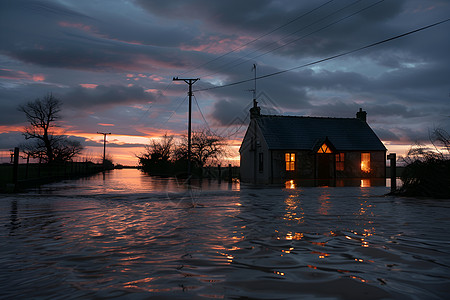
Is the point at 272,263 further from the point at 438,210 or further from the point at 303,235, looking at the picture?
the point at 438,210

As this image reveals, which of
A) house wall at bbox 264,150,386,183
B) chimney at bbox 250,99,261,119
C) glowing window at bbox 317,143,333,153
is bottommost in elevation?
house wall at bbox 264,150,386,183

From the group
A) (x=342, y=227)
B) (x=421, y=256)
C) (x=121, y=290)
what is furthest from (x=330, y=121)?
(x=121, y=290)

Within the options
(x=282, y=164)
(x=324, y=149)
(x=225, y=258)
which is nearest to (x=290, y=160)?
(x=282, y=164)

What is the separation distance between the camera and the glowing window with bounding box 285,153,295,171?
32.8m

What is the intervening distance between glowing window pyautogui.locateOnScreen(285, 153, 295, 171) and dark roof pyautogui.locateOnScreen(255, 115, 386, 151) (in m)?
0.79

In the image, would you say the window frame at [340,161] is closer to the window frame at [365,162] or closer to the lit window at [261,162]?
the window frame at [365,162]

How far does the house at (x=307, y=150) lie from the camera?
32.7m

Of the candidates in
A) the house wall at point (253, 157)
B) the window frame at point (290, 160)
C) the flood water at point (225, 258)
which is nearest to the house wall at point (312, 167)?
the window frame at point (290, 160)

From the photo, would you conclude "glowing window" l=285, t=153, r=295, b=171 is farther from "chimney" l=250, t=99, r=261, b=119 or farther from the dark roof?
"chimney" l=250, t=99, r=261, b=119

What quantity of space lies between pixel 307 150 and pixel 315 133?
3.16 m

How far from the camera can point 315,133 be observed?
116ft

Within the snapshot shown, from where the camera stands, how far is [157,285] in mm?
3697

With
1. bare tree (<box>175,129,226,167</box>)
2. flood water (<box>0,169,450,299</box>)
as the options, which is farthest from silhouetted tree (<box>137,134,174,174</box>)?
flood water (<box>0,169,450,299</box>)

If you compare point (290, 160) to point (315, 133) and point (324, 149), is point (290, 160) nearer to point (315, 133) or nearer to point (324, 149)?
point (324, 149)
